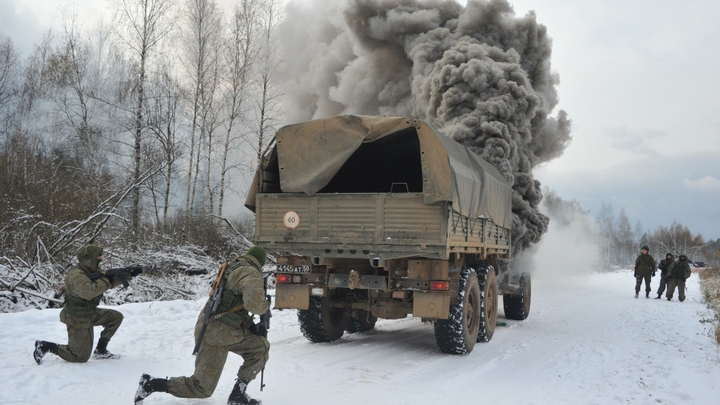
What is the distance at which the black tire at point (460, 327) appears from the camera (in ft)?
23.1

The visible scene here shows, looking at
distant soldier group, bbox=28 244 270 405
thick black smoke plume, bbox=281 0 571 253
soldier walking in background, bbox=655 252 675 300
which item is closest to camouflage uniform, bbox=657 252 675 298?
soldier walking in background, bbox=655 252 675 300

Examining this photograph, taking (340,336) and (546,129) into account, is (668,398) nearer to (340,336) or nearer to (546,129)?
(340,336)

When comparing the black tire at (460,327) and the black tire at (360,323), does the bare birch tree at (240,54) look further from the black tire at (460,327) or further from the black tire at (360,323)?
the black tire at (460,327)

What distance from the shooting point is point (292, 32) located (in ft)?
83.5

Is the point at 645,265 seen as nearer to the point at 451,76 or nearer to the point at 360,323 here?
the point at 451,76

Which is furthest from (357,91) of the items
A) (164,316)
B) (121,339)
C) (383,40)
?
(121,339)

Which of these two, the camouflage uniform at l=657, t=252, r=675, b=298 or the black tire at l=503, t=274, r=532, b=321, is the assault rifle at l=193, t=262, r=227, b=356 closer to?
the black tire at l=503, t=274, r=532, b=321

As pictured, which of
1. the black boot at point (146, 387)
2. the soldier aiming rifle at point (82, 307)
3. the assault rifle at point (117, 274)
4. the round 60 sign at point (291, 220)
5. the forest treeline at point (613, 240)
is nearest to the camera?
the black boot at point (146, 387)

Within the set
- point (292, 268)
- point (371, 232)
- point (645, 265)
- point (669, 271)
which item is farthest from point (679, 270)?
point (292, 268)

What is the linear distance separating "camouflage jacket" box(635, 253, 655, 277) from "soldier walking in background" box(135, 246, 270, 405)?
640 inches

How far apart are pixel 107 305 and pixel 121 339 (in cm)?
323

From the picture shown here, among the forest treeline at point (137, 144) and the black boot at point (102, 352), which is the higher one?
the forest treeline at point (137, 144)

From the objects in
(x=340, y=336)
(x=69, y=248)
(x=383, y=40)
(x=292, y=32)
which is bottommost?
(x=340, y=336)

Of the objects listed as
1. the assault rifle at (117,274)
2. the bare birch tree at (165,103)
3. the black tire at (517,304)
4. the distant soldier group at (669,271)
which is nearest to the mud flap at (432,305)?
the assault rifle at (117,274)
